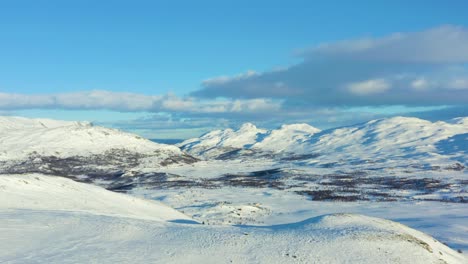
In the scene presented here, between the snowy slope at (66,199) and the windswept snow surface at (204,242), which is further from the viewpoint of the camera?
the snowy slope at (66,199)

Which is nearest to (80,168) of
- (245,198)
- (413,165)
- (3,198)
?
(245,198)

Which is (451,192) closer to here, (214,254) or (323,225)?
(323,225)

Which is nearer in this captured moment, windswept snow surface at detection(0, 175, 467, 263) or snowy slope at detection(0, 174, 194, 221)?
windswept snow surface at detection(0, 175, 467, 263)

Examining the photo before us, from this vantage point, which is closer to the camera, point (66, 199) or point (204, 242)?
point (204, 242)

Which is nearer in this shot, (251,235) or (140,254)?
(140,254)
